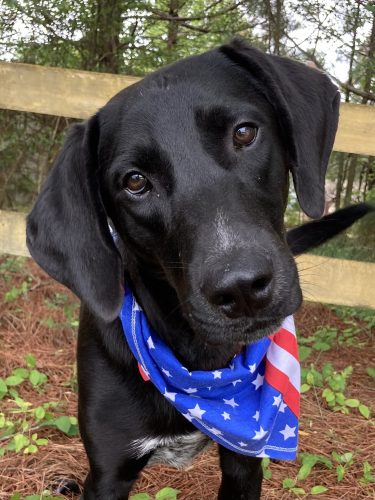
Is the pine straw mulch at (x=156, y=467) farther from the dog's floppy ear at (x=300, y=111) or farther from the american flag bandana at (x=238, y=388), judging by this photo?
the dog's floppy ear at (x=300, y=111)

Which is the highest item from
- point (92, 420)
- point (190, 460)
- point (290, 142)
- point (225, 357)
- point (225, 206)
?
point (290, 142)

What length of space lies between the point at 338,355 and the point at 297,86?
241 centimetres

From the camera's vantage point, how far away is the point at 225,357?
2.38m

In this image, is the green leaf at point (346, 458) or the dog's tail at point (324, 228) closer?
the dog's tail at point (324, 228)

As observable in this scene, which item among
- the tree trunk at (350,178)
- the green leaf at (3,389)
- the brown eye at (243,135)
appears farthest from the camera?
the tree trunk at (350,178)

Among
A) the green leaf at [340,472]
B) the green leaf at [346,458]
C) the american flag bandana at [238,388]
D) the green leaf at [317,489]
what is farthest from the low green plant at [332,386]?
the american flag bandana at [238,388]

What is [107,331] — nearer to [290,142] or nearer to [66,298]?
[290,142]

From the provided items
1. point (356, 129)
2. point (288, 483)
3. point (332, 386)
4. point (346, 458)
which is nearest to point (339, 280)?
point (332, 386)

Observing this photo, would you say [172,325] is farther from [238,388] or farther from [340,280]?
[340,280]

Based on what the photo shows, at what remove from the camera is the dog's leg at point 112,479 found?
7.43 ft

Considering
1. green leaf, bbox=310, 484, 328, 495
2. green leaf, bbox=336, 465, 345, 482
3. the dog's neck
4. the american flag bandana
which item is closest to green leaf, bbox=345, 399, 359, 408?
green leaf, bbox=336, 465, 345, 482

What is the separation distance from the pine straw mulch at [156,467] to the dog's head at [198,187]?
3.89 ft

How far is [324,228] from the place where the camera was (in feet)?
9.60

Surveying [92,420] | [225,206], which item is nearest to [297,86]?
[225,206]
